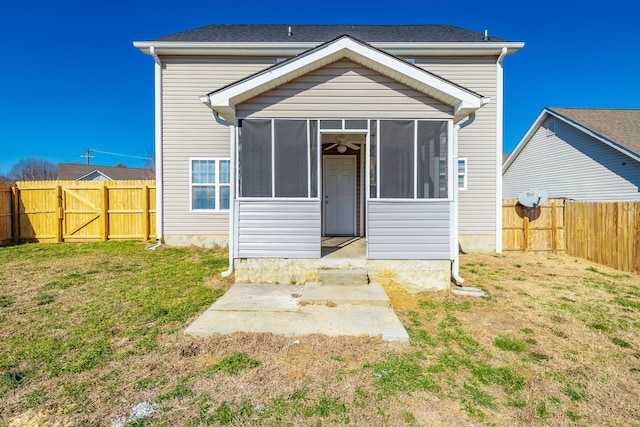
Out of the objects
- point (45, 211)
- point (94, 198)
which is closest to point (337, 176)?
point (94, 198)

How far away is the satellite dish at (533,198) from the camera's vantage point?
8328 mm

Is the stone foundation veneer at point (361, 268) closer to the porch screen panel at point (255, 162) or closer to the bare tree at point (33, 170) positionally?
the porch screen panel at point (255, 162)

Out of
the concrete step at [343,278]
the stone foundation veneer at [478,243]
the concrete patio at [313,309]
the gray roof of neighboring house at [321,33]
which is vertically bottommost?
the concrete patio at [313,309]

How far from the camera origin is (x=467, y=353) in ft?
10.2

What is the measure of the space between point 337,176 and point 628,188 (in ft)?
33.4

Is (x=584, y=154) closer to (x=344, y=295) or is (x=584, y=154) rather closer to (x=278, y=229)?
(x=344, y=295)

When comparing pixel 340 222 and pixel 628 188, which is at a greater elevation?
pixel 628 188

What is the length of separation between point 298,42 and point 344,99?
14.2 ft

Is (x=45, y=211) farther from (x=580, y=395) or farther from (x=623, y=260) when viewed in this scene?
(x=623, y=260)

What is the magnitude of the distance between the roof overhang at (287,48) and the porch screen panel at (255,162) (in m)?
4.44

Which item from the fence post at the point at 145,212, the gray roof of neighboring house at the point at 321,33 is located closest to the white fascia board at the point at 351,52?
the gray roof of neighboring house at the point at 321,33

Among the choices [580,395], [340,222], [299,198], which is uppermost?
[299,198]

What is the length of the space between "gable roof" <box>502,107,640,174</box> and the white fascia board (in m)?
9.05

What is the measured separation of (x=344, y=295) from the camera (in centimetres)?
442
